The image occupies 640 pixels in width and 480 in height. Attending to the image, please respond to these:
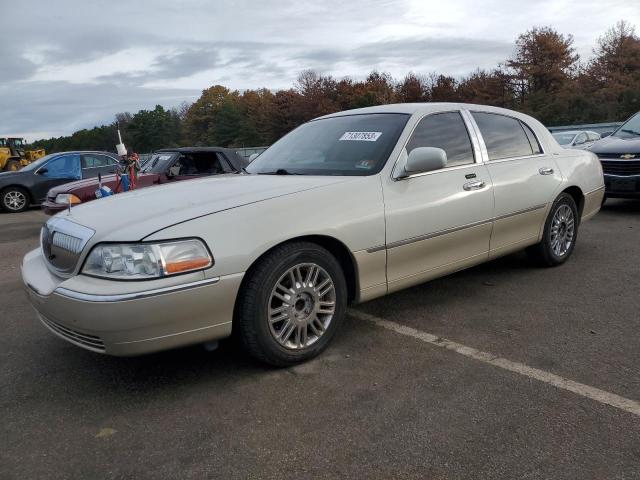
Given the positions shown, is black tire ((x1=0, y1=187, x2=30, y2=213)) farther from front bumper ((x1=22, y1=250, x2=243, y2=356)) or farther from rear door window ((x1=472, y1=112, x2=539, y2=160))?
rear door window ((x1=472, y1=112, x2=539, y2=160))

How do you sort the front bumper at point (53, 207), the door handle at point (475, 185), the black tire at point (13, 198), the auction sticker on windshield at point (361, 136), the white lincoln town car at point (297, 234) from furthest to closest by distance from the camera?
1. the black tire at point (13, 198)
2. the front bumper at point (53, 207)
3. the door handle at point (475, 185)
4. the auction sticker on windshield at point (361, 136)
5. the white lincoln town car at point (297, 234)

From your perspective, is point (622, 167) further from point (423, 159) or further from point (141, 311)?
point (141, 311)

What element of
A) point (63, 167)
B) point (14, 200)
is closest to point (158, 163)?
point (63, 167)

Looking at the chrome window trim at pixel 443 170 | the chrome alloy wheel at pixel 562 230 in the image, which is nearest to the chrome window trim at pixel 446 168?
the chrome window trim at pixel 443 170

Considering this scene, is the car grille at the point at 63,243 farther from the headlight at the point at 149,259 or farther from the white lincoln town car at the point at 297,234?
the headlight at the point at 149,259

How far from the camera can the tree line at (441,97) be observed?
4034 centimetres

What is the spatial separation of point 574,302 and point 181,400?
3030mm

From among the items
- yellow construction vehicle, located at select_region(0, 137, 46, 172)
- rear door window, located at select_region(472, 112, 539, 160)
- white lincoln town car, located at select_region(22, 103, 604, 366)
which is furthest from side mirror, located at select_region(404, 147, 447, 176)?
yellow construction vehicle, located at select_region(0, 137, 46, 172)

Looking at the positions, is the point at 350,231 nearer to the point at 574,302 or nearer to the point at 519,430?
the point at 519,430

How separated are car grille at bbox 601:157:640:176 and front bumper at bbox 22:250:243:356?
7.17 metres

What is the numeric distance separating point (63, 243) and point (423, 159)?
2244mm

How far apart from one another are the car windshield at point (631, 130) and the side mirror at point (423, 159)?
658 centimetres

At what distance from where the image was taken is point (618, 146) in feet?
27.3

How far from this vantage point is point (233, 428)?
262 centimetres
